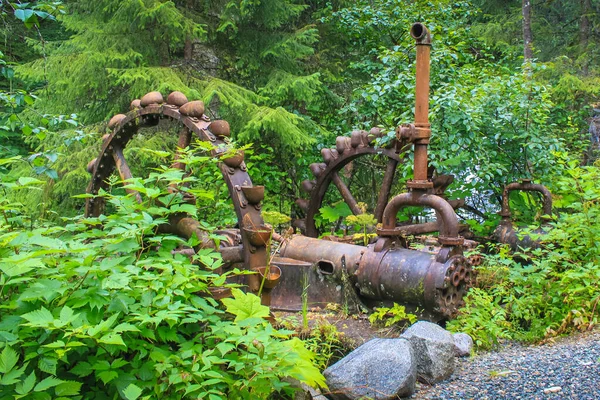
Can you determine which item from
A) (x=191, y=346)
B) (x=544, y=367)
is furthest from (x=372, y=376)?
(x=191, y=346)

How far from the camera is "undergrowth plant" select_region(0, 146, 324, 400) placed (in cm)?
207

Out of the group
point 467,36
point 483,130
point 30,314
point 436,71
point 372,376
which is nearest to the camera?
point 30,314

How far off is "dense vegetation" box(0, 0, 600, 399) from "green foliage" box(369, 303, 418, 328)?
50 centimetres

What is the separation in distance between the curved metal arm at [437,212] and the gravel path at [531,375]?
3.37 feet

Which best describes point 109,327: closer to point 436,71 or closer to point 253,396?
point 253,396

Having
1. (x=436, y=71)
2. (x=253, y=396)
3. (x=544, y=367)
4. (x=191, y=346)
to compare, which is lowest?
(x=544, y=367)

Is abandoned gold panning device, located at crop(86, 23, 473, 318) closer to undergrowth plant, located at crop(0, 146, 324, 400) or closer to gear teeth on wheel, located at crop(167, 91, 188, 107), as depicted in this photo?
gear teeth on wheel, located at crop(167, 91, 188, 107)

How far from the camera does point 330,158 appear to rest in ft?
23.5

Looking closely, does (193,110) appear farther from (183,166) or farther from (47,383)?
(47,383)

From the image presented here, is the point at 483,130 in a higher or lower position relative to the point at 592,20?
lower

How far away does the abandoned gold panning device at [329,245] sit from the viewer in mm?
4027

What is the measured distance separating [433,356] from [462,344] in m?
0.59

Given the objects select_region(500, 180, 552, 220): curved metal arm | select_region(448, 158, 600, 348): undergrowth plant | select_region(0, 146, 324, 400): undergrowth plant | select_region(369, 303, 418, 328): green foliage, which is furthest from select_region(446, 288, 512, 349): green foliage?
select_region(0, 146, 324, 400): undergrowth plant

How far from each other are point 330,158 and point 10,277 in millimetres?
5276
